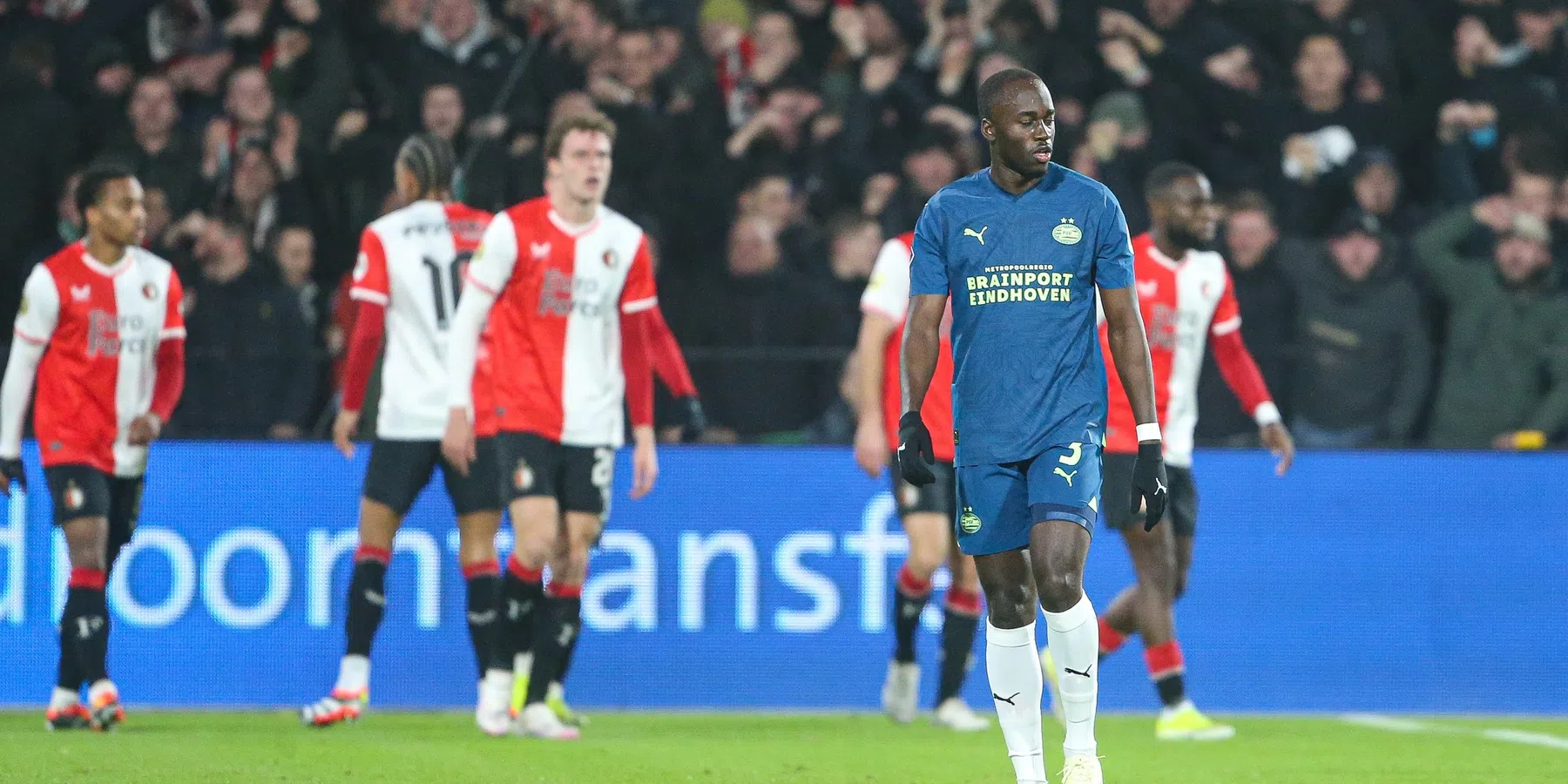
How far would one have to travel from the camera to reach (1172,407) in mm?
9242

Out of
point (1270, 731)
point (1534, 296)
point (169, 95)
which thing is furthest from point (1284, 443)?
point (169, 95)

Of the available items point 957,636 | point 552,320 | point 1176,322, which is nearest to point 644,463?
point 552,320

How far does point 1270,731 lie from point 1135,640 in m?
1.26

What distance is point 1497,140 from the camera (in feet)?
44.3

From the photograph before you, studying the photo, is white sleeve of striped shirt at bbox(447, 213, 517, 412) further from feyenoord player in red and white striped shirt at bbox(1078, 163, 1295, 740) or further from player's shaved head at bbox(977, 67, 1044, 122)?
player's shaved head at bbox(977, 67, 1044, 122)

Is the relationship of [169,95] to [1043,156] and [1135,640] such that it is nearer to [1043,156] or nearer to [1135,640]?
[1135,640]

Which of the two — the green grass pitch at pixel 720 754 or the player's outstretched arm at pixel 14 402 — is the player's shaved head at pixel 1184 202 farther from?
the player's outstretched arm at pixel 14 402

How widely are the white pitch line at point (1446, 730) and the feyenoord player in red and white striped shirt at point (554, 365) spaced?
3.80 m

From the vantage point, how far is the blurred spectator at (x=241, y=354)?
11141mm

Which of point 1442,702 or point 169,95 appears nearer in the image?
point 1442,702

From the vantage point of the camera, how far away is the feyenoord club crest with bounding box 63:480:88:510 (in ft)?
30.0

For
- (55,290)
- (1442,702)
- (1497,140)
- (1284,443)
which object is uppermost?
(1497,140)

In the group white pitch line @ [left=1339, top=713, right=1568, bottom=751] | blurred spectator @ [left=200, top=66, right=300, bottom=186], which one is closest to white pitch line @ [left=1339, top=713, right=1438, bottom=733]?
white pitch line @ [left=1339, top=713, right=1568, bottom=751]

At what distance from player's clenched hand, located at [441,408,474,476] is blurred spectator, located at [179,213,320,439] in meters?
2.71
